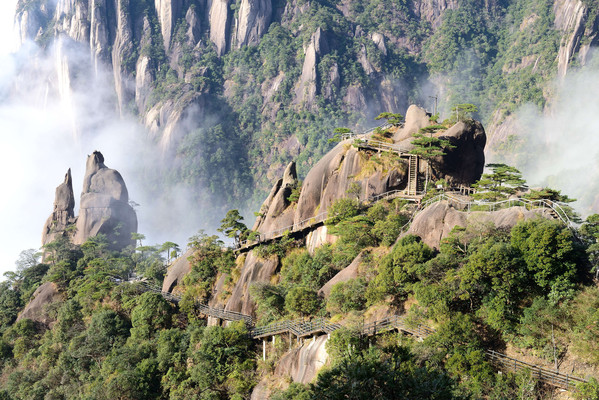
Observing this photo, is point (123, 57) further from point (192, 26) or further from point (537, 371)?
point (537, 371)

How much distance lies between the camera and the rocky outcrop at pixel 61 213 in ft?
313

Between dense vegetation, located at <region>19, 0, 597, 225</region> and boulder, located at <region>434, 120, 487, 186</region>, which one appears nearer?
boulder, located at <region>434, 120, 487, 186</region>

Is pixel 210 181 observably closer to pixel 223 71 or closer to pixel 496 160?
pixel 223 71

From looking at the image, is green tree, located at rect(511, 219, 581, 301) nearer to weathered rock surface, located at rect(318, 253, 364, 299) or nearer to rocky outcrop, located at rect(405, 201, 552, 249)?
rocky outcrop, located at rect(405, 201, 552, 249)

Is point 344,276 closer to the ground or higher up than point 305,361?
higher up

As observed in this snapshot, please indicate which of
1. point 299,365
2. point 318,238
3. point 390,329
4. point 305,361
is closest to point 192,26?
point 318,238

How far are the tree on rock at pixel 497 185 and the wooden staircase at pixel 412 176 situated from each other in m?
4.43

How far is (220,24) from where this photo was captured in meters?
196

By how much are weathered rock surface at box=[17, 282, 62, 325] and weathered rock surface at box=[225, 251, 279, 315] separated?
26.0 m

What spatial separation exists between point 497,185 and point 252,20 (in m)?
152

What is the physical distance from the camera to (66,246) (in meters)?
85.6

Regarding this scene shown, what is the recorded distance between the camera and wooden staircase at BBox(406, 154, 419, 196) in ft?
166

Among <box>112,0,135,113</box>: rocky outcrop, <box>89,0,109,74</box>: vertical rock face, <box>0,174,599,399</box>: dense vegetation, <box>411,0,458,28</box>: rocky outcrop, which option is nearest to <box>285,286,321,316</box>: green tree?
<box>0,174,599,399</box>: dense vegetation

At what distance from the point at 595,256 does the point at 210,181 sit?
14033 cm
